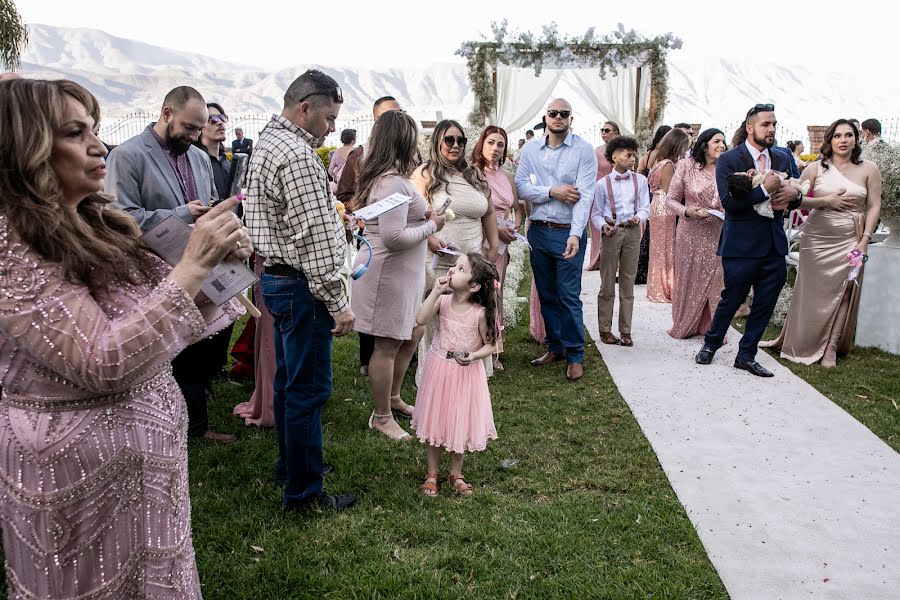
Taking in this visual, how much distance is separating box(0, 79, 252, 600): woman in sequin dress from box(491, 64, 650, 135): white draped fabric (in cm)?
1507

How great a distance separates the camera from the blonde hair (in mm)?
1580

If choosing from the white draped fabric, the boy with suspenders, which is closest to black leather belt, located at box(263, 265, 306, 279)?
the boy with suspenders

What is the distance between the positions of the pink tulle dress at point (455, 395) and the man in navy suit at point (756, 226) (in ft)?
10.7

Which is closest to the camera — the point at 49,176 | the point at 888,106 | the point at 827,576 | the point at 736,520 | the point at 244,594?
the point at 49,176

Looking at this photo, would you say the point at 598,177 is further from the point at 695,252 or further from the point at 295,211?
the point at 295,211

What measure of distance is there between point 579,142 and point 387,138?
2578 mm

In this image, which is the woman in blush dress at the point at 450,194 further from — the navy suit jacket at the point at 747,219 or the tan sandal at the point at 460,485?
the navy suit jacket at the point at 747,219

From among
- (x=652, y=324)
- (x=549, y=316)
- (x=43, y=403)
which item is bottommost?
(x=652, y=324)

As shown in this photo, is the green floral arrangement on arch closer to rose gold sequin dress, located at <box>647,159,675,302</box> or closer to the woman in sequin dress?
rose gold sequin dress, located at <box>647,159,675,302</box>

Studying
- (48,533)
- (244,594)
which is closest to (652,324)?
(244,594)

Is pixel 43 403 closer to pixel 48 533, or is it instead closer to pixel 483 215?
pixel 48 533

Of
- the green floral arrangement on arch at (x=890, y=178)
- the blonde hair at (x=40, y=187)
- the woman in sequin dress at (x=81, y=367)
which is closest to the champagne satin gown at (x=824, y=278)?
the green floral arrangement on arch at (x=890, y=178)

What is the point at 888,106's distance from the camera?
561 feet

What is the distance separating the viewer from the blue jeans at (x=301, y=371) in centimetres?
336
